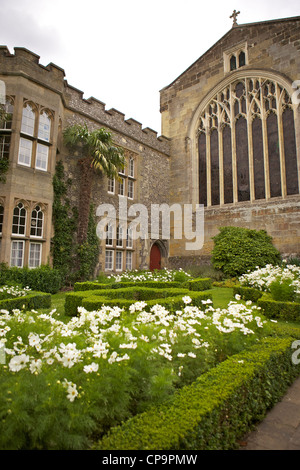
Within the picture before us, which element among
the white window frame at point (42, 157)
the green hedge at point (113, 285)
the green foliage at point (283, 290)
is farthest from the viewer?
the white window frame at point (42, 157)

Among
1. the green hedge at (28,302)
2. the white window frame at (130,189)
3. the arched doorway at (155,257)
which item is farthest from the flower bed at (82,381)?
the arched doorway at (155,257)

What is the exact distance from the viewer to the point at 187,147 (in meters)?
17.8

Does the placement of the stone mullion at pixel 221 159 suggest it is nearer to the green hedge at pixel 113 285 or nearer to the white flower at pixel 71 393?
the green hedge at pixel 113 285

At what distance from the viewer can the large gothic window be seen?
14.5 meters

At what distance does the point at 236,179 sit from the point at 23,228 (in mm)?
11444

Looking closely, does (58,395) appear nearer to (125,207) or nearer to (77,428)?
(77,428)

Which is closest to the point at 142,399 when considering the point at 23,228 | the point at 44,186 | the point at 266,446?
the point at 266,446

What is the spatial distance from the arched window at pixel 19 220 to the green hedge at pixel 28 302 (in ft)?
13.7

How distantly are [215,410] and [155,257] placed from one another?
14825 mm

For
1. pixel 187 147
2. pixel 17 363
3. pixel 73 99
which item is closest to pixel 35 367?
pixel 17 363

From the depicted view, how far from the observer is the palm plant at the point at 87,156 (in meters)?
12.4

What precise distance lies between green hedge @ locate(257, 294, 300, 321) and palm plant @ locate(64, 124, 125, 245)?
8225mm

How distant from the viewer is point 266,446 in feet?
7.57

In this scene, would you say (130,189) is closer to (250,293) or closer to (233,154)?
A: (233,154)
